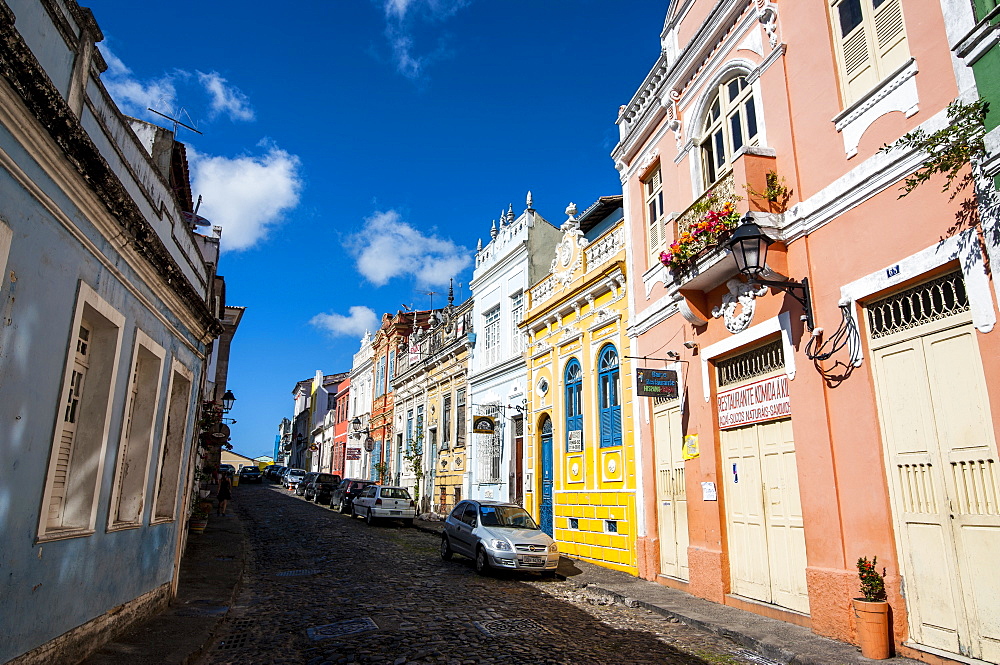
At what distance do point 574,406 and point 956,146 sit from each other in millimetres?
11499

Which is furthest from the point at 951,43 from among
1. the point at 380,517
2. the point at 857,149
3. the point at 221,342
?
the point at 221,342

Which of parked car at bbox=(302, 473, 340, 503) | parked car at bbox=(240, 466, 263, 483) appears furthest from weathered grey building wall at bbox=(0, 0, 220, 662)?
parked car at bbox=(240, 466, 263, 483)

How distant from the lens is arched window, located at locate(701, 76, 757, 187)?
10.3 m

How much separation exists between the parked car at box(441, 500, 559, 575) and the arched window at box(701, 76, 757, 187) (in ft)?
25.5

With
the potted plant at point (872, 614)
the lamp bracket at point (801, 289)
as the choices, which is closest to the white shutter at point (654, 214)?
the lamp bracket at point (801, 289)

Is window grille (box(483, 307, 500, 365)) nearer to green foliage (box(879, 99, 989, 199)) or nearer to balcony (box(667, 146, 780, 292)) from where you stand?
balcony (box(667, 146, 780, 292))

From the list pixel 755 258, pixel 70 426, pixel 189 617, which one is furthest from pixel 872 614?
pixel 70 426

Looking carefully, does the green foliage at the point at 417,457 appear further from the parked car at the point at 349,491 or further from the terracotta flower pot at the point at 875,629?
the terracotta flower pot at the point at 875,629

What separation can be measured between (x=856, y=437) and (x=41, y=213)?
28.0 ft

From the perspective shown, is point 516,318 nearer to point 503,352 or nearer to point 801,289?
point 503,352

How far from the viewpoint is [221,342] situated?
27875 mm

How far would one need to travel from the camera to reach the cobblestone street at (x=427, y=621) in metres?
7.12

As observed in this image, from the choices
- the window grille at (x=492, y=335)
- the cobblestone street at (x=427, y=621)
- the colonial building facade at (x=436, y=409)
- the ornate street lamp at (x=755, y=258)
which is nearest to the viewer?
the cobblestone street at (x=427, y=621)

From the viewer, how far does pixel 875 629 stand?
21.9ft
